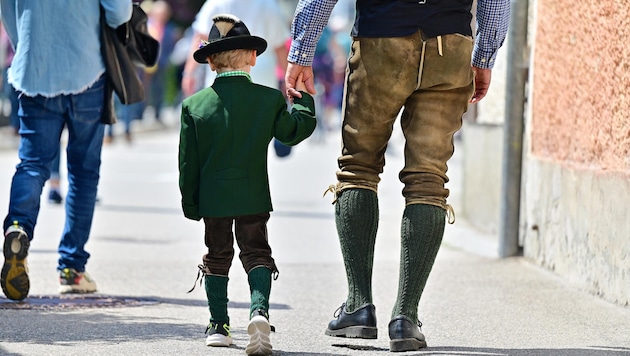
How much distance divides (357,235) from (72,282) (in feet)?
6.10

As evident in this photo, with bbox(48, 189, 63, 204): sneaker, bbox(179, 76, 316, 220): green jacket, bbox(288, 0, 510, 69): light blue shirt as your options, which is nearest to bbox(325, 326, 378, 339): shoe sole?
bbox(179, 76, 316, 220): green jacket

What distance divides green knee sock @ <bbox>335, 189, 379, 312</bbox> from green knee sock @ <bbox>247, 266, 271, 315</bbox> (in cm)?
36

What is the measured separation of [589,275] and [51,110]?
2590 mm

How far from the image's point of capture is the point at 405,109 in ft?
17.0

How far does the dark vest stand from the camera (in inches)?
197

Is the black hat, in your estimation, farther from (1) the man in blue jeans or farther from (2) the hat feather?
(1) the man in blue jeans

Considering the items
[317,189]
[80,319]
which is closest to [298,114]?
[80,319]

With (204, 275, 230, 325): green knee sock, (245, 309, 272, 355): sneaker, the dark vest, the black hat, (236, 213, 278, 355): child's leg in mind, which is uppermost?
the dark vest

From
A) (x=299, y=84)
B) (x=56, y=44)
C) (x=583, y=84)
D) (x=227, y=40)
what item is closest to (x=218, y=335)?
(x=299, y=84)

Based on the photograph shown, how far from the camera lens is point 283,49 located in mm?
8562

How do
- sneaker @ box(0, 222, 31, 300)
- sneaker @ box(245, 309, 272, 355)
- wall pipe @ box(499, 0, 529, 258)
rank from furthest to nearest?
wall pipe @ box(499, 0, 529, 258) < sneaker @ box(0, 222, 31, 300) < sneaker @ box(245, 309, 272, 355)

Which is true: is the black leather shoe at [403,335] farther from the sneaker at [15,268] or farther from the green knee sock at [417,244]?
the sneaker at [15,268]

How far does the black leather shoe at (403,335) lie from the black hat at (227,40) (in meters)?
1.11

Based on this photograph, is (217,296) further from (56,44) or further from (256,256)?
(56,44)
